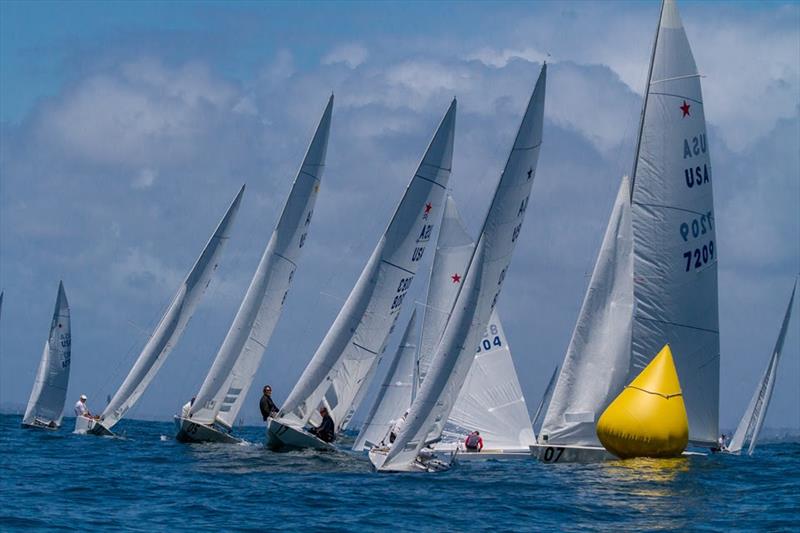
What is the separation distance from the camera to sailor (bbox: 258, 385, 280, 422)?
3325cm

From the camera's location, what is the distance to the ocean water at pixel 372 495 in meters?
18.4

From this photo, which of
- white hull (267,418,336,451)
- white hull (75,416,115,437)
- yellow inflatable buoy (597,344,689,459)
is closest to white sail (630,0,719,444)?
yellow inflatable buoy (597,344,689,459)

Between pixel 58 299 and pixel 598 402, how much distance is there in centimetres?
2839

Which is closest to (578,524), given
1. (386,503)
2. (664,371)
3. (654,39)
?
(386,503)

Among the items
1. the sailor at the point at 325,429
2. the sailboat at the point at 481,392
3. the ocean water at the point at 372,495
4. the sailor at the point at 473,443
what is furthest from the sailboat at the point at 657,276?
the sailor at the point at 325,429

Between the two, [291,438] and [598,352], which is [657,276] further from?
[291,438]

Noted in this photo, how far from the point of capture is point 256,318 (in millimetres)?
36156

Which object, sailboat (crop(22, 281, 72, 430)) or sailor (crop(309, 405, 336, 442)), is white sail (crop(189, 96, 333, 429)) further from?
sailboat (crop(22, 281, 72, 430))

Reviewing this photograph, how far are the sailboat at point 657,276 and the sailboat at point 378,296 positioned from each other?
544cm

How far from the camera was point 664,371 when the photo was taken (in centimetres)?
2609

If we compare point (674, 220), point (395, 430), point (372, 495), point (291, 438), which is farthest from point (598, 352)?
point (372, 495)

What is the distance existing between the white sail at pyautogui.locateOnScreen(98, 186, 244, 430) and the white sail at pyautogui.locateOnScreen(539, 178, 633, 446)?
15.8 m

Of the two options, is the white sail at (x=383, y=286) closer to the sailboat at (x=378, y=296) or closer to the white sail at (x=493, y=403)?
the sailboat at (x=378, y=296)

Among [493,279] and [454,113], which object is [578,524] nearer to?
[493,279]
